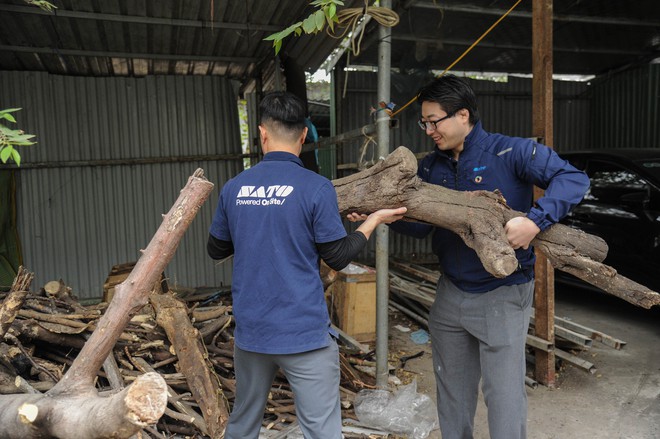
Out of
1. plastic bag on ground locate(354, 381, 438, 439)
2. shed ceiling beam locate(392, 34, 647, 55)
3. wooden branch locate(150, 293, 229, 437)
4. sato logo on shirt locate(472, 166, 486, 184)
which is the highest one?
shed ceiling beam locate(392, 34, 647, 55)

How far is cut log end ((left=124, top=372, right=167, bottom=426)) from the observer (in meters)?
1.25

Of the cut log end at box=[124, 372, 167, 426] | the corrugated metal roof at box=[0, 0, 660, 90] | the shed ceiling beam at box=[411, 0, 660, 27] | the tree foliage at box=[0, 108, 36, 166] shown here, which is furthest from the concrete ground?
the shed ceiling beam at box=[411, 0, 660, 27]

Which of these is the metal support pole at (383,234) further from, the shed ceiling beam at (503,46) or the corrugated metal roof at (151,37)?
the shed ceiling beam at (503,46)

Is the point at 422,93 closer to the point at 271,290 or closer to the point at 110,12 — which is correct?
the point at 271,290

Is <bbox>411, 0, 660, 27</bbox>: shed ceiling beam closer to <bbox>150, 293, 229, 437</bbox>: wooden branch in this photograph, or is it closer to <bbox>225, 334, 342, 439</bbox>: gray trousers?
<bbox>150, 293, 229, 437</bbox>: wooden branch

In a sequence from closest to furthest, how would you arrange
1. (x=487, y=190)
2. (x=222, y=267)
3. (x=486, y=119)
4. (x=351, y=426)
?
1. (x=487, y=190)
2. (x=351, y=426)
3. (x=222, y=267)
4. (x=486, y=119)

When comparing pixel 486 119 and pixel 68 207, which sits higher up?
pixel 486 119

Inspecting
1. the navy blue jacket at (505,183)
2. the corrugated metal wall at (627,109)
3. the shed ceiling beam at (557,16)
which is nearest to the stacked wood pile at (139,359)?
the navy blue jacket at (505,183)

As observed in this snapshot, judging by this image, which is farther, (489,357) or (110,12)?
(110,12)

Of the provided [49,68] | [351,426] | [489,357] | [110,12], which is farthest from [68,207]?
[489,357]

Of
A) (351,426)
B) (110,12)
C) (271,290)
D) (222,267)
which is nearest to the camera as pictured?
(271,290)

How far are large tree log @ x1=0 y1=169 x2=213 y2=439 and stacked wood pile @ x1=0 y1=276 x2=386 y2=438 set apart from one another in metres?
1.48

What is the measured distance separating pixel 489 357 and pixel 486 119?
781 cm

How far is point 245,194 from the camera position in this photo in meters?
2.10
